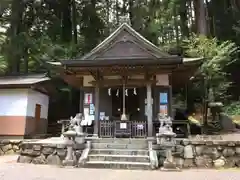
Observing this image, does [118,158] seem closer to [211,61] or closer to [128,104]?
[128,104]

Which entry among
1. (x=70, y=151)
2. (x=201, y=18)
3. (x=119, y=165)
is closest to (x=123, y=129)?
(x=119, y=165)

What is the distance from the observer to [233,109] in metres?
15.6

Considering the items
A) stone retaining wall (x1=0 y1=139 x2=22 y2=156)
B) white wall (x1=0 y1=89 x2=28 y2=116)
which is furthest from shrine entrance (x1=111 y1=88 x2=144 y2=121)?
stone retaining wall (x1=0 y1=139 x2=22 y2=156)

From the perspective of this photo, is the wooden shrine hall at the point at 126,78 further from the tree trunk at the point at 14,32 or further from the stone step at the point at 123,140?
the tree trunk at the point at 14,32

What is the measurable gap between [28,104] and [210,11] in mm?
17486

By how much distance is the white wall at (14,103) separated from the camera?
44.0 feet

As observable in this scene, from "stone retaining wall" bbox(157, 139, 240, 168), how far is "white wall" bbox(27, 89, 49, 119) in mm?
8403

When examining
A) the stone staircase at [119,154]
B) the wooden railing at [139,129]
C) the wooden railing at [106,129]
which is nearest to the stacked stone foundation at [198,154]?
the stone staircase at [119,154]

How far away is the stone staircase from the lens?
782cm

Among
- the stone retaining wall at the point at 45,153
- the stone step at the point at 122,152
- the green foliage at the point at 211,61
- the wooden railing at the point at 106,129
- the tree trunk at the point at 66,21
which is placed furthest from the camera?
the tree trunk at the point at 66,21

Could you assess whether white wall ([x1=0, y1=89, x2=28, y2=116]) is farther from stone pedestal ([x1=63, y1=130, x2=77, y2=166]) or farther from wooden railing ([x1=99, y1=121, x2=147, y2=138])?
stone pedestal ([x1=63, y1=130, x2=77, y2=166])

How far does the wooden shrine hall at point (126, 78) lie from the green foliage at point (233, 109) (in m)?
4.73

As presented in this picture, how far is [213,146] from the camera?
8.46m

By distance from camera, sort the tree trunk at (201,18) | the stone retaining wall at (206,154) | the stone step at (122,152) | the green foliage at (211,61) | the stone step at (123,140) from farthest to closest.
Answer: the tree trunk at (201,18) → the green foliage at (211,61) → the stone step at (123,140) → the stone step at (122,152) → the stone retaining wall at (206,154)
